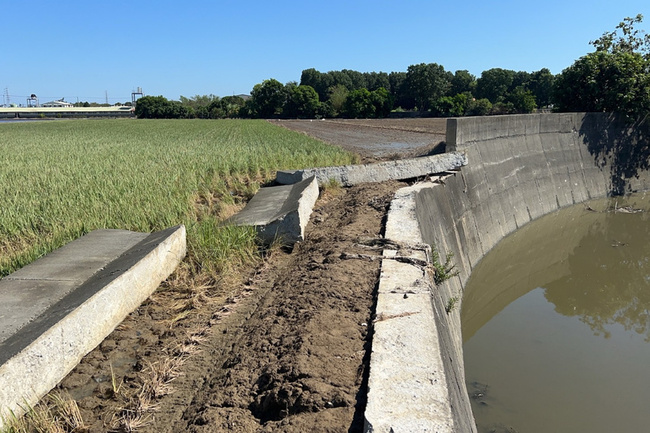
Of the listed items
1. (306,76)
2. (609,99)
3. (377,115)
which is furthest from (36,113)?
(609,99)

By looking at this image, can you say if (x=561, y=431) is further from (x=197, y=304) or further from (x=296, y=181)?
(x=296, y=181)

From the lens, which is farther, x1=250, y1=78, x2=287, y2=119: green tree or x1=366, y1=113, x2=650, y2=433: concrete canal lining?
x1=250, y1=78, x2=287, y2=119: green tree

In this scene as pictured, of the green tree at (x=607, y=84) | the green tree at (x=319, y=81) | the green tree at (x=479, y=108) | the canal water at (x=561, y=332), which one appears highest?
the green tree at (x=319, y=81)

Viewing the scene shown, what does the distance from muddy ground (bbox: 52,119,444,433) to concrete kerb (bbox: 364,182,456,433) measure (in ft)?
0.42

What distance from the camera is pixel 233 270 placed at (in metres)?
5.05

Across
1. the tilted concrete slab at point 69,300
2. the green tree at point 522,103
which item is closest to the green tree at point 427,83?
the green tree at point 522,103

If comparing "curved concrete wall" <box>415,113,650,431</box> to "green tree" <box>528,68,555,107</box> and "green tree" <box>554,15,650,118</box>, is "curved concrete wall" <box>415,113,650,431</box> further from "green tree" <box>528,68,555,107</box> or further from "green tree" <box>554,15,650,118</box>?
"green tree" <box>528,68,555,107</box>

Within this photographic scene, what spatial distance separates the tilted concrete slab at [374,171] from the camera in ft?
28.3

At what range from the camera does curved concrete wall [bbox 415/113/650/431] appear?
8.68 metres

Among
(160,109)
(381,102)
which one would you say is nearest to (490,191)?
(381,102)

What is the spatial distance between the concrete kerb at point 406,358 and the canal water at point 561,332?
1.87 meters

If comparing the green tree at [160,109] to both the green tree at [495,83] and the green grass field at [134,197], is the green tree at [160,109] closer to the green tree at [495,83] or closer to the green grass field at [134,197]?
the green tree at [495,83]

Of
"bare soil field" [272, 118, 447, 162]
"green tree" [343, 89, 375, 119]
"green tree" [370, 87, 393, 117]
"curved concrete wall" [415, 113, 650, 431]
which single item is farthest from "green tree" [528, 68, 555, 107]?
"curved concrete wall" [415, 113, 650, 431]

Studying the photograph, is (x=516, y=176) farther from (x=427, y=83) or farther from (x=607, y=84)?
(x=427, y=83)
